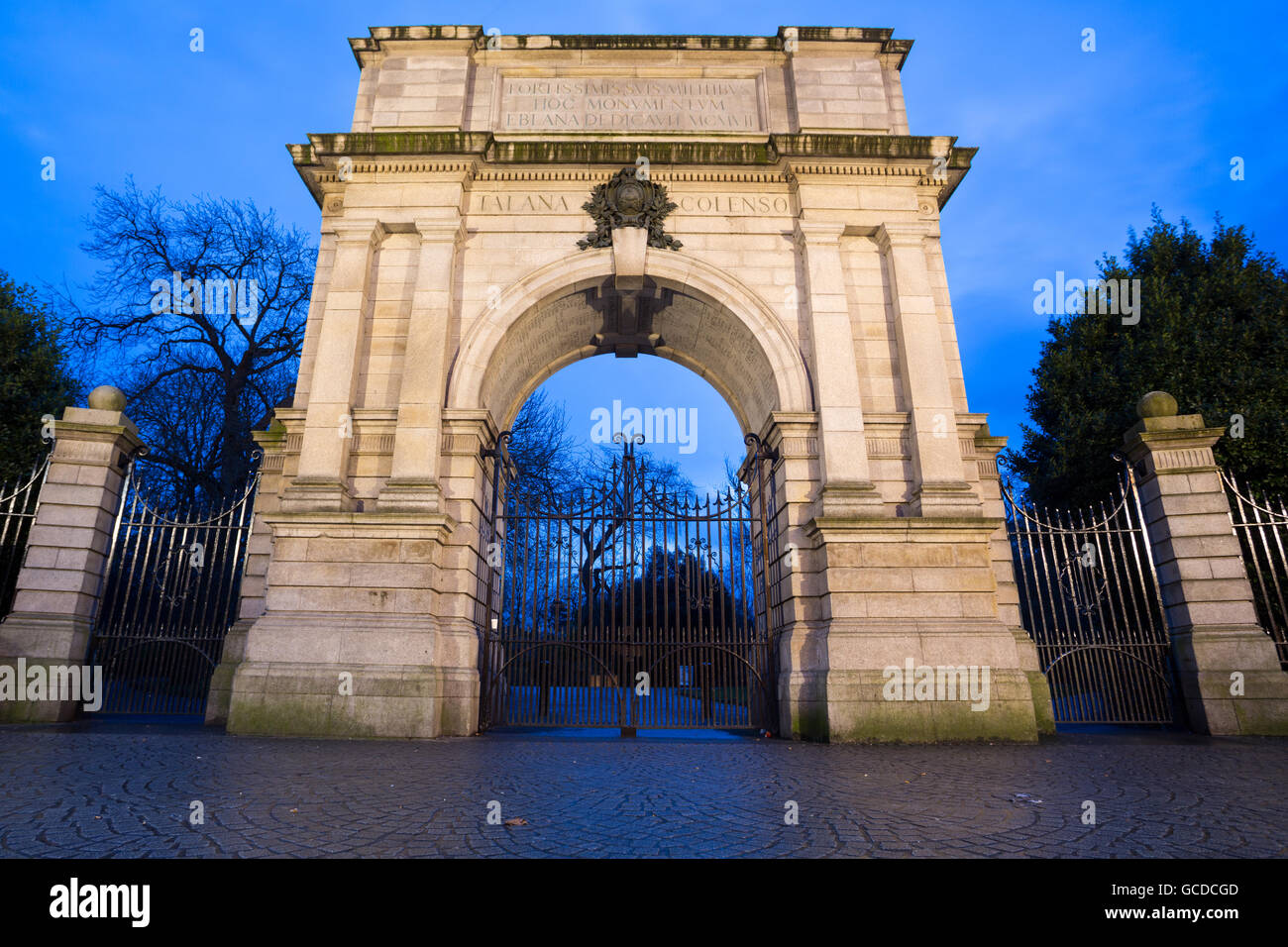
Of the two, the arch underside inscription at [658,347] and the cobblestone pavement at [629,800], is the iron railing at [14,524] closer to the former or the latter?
the cobblestone pavement at [629,800]

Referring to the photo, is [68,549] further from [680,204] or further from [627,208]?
[680,204]

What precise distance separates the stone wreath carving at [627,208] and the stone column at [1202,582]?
8.81 m

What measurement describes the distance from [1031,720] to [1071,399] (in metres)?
14.0

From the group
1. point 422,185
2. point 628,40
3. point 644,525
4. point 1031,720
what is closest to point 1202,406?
point 1031,720

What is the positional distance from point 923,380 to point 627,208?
5952 mm

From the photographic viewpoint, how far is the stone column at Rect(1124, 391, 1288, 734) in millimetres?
10102

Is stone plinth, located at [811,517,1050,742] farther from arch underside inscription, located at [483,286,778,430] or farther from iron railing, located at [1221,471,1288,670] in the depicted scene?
iron railing, located at [1221,471,1288,670]

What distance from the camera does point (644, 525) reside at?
12.0 metres

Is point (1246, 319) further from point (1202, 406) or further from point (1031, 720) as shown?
point (1031, 720)

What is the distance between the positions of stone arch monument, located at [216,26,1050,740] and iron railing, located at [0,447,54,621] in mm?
3959

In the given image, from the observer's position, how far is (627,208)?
12.6 meters

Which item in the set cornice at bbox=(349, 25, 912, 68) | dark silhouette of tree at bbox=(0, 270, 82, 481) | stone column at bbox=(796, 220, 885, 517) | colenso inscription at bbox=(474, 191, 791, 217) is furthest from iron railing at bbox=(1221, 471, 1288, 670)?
dark silhouette of tree at bbox=(0, 270, 82, 481)

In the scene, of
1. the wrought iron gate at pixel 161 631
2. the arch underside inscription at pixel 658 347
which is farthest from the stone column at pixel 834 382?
the wrought iron gate at pixel 161 631

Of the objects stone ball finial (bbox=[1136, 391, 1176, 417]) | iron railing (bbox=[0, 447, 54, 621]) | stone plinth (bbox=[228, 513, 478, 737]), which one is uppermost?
stone ball finial (bbox=[1136, 391, 1176, 417])
